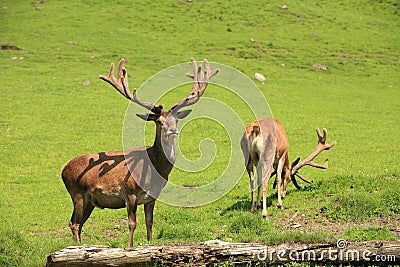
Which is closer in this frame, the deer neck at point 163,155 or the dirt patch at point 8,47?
the deer neck at point 163,155

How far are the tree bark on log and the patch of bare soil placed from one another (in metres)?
2.46

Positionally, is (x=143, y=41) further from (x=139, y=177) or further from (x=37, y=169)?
(x=139, y=177)

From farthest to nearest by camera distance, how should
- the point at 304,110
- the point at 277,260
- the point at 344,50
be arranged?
the point at 344,50 → the point at 304,110 → the point at 277,260

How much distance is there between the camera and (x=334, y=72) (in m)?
40.2

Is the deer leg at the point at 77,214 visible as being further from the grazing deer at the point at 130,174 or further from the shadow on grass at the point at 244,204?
the shadow on grass at the point at 244,204

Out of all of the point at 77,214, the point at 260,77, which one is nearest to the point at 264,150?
the point at 77,214

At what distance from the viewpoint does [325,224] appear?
1178 cm

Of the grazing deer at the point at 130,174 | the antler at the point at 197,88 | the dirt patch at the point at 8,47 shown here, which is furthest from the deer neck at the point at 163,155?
the dirt patch at the point at 8,47

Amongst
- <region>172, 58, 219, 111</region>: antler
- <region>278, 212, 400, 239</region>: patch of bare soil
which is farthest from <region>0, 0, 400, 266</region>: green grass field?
<region>172, 58, 219, 111</region>: antler

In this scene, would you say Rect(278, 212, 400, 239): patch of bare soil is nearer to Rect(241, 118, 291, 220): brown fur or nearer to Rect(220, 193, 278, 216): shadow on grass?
Rect(241, 118, 291, 220): brown fur

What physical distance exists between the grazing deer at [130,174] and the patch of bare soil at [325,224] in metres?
3.15

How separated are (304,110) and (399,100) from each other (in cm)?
781

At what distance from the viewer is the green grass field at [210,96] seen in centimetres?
1205

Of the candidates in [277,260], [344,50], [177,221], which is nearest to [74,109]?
[177,221]
